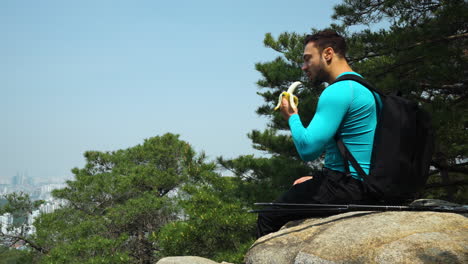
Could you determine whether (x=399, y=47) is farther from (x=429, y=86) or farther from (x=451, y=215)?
(x=451, y=215)

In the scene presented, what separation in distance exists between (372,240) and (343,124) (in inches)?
22.9

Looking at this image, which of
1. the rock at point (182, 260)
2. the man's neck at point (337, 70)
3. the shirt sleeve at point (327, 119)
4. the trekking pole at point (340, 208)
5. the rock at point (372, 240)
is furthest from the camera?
the rock at point (182, 260)

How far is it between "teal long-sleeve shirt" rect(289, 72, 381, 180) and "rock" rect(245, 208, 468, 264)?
0.26 m

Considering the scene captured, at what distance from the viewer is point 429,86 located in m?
7.03

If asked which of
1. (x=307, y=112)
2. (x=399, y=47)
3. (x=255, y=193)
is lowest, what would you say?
(x=255, y=193)

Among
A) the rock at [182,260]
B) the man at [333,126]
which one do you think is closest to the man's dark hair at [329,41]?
the man at [333,126]

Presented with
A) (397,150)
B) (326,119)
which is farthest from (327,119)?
(397,150)

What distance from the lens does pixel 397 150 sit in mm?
2023

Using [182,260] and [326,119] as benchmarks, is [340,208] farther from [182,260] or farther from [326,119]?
[182,260]

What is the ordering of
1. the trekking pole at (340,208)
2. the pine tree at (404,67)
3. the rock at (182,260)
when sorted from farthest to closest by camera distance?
the pine tree at (404,67) < the rock at (182,260) < the trekking pole at (340,208)

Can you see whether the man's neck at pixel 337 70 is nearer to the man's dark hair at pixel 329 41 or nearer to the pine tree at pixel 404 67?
the man's dark hair at pixel 329 41

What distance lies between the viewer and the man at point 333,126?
6.60 feet

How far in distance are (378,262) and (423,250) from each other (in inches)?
7.7

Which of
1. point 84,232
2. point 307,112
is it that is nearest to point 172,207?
point 84,232
